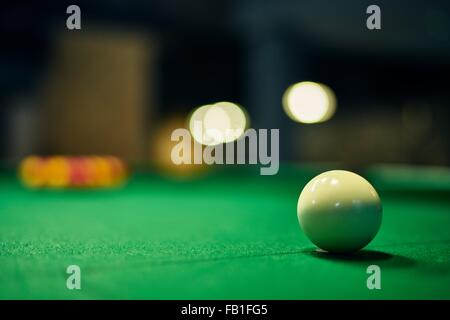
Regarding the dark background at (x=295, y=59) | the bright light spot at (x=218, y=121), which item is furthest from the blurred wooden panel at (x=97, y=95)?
the bright light spot at (x=218, y=121)

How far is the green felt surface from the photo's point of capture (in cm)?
231

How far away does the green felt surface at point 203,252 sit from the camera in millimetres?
2307

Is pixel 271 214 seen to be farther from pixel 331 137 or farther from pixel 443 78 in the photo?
pixel 331 137

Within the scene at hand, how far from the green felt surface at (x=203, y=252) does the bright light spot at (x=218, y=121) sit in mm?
17767

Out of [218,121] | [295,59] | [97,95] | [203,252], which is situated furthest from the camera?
[218,121]

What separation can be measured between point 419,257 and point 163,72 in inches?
720

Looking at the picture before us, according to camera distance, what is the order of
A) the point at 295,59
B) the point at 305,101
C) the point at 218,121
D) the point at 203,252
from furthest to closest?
1. the point at 218,121
2. the point at 295,59
3. the point at 305,101
4. the point at 203,252

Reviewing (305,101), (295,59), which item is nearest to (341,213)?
(305,101)

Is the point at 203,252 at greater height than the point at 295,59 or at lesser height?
lesser

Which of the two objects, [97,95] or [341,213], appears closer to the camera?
[341,213]

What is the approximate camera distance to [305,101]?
14.5 metres

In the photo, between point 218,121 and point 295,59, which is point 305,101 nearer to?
point 295,59

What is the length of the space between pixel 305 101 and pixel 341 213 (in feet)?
38.7
